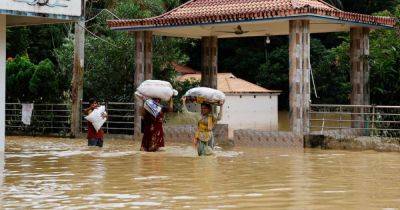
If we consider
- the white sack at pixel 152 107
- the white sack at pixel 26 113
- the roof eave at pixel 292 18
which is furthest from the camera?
the white sack at pixel 26 113

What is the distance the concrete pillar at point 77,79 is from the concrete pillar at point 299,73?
7842 mm

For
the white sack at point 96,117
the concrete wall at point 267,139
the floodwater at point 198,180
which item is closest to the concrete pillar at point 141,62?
the concrete wall at point 267,139

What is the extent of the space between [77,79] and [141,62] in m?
2.67

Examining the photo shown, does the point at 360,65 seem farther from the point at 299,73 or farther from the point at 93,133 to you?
the point at 93,133

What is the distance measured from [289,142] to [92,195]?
1134 centimetres

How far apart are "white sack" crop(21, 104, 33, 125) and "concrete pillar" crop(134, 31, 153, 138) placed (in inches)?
186

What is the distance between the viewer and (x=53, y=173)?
44.2ft

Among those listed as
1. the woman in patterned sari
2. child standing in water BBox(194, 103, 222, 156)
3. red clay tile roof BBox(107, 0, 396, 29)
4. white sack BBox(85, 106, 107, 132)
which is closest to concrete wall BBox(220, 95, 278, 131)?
red clay tile roof BBox(107, 0, 396, 29)

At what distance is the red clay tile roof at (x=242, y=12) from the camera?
20.6 meters

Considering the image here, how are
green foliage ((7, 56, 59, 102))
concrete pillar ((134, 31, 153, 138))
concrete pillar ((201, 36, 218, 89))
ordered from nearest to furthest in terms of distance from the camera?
concrete pillar ((134, 31, 153, 138)) < green foliage ((7, 56, 59, 102)) < concrete pillar ((201, 36, 218, 89))

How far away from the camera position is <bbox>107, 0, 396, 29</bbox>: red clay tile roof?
20.6 meters

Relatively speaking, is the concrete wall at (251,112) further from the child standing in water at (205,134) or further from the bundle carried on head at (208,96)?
the child standing in water at (205,134)

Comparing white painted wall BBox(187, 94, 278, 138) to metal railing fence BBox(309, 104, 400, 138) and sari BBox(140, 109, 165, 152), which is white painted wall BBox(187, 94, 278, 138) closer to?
metal railing fence BBox(309, 104, 400, 138)

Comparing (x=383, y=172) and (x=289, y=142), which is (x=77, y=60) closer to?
(x=289, y=142)
